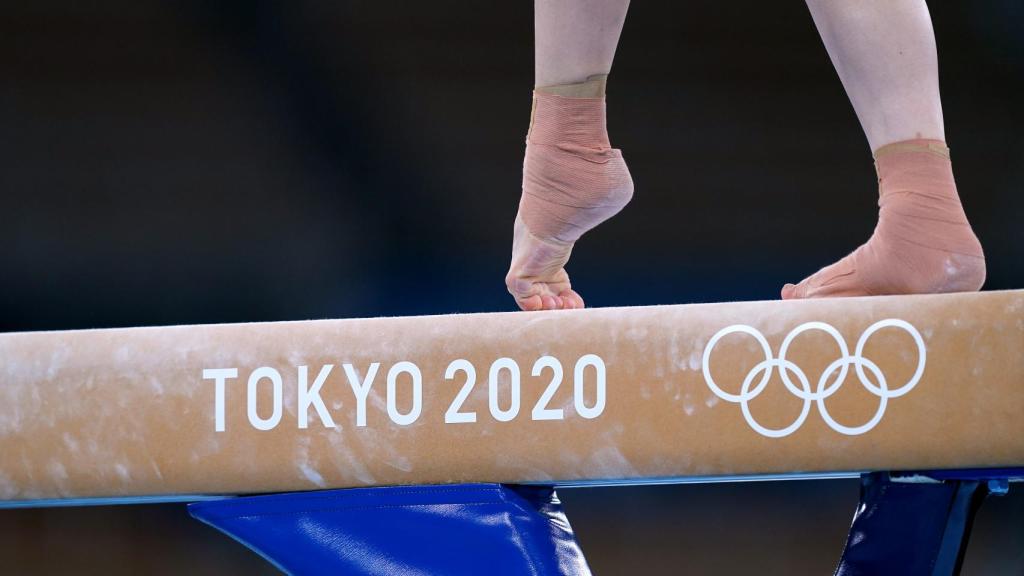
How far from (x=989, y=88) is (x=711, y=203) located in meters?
0.97

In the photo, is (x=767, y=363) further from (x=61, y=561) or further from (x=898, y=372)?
(x=61, y=561)

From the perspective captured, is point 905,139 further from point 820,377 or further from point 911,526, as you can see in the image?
point 911,526

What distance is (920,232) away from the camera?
3.87 ft

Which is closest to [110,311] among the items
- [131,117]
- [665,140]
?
[131,117]

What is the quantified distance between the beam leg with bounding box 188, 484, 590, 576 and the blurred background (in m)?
2.28

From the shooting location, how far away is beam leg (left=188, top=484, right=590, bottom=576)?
3.64 feet

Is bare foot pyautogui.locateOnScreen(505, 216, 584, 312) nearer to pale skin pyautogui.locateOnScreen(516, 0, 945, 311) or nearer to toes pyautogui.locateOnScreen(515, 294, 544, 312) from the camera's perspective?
toes pyautogui.locateOnScreen(515, 294, 544, 312)

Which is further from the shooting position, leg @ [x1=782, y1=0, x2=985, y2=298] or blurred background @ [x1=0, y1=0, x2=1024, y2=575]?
blurred background @ [x1=0, y1=0, x2=1024, y2=575]

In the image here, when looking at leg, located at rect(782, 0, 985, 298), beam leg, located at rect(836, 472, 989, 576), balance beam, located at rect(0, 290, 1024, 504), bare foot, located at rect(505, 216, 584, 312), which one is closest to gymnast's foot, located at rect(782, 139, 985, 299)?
Answer: leg, located at rect(782, 0, 985, 298)

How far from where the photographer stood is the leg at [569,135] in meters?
1.32

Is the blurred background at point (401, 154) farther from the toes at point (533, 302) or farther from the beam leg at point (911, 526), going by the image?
the beam leg at point (911, 526)

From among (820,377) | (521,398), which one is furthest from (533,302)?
(820,377)

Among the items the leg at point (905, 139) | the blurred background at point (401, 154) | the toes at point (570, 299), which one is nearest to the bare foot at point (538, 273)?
the toes at point (570, 299)

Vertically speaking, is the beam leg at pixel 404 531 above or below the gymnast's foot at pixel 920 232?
below
